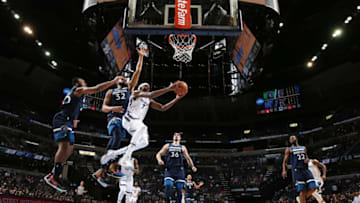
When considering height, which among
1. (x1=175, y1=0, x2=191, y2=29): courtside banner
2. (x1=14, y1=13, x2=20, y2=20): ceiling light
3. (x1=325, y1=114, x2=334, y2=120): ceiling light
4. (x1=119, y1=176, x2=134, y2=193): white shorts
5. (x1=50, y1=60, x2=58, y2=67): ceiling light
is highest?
(x1=14, y1=13, x2=20, y2=20): ceiling light

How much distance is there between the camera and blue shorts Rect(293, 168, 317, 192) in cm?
777

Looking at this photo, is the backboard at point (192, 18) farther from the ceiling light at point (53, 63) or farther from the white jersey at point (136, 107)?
the ceiling light at point (53, 63)

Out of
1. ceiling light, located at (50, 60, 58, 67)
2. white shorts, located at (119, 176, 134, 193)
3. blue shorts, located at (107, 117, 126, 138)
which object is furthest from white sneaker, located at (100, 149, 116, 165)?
ceiling light, located at (50, 60, 58, 67)

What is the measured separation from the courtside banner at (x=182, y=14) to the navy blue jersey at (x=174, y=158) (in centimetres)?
372

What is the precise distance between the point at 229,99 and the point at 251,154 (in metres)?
7.35

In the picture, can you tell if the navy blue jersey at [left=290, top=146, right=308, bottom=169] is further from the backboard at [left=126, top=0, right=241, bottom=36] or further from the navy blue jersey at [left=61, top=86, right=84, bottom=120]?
the navy blue jersey at [left=61, top=86, right=84, bottom=120]

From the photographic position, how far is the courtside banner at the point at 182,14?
851cm

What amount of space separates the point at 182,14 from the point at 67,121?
490cm

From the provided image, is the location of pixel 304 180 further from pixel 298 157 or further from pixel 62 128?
pixel 62 128

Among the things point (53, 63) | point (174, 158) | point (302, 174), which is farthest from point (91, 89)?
point (53, 63)

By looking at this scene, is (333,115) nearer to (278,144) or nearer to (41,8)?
(278,144)

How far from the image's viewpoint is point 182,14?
8.69m

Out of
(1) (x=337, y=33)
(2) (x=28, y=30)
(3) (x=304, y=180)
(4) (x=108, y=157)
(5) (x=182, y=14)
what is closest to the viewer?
(4) (x=108, y=157)

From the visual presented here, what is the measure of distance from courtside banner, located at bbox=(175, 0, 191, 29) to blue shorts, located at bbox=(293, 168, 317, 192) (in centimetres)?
532
